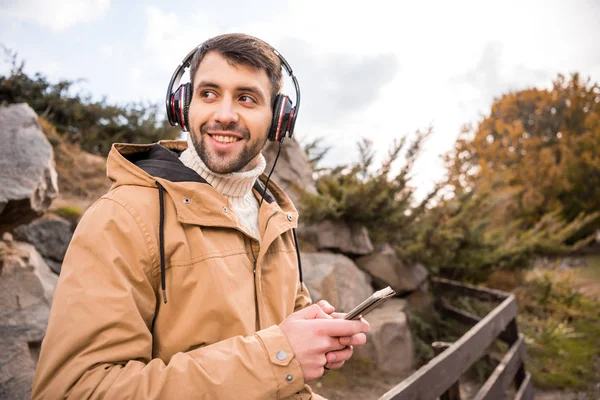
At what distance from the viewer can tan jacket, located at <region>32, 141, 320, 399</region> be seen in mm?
1122

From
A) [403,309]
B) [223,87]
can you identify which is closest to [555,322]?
[403,309]

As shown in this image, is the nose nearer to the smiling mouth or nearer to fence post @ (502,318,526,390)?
the smiling mouth

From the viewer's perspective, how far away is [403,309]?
5.96 m

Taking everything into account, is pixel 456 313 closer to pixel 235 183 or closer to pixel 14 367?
pixel 235 183

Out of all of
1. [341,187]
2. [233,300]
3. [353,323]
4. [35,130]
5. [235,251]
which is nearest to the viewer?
[353,323]

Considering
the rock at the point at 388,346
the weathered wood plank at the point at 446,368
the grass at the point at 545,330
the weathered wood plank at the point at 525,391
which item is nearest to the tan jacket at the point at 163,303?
the weathered wood plank at the point at 446,368

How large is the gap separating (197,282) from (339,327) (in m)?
0.53

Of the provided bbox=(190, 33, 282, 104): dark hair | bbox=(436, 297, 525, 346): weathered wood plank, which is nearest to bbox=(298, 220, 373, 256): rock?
bbox=(436, 297, 525, 346): weathered wood plank

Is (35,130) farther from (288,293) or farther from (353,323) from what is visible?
(353,323)

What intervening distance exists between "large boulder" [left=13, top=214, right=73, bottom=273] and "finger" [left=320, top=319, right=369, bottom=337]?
418 centimetres

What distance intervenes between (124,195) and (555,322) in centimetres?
868

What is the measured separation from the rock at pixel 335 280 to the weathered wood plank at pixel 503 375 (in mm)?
1862

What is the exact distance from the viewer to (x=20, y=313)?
288 cm

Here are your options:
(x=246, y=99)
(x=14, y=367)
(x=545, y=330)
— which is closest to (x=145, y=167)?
(x=246, y=99)
